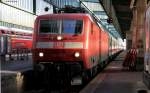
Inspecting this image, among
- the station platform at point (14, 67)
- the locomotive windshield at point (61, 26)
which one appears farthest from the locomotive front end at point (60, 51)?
the station platform at point (14, 67)

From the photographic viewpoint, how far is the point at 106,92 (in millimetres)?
15945

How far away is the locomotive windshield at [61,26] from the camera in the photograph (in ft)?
62.6

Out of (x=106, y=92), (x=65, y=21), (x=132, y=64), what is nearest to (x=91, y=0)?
(x=132, y=64)

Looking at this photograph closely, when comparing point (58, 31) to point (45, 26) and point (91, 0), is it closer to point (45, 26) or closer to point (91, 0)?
point (45, 26)

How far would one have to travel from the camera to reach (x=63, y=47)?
1875 cm

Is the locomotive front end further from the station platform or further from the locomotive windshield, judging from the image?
the station platform

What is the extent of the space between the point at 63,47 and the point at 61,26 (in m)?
→ 0.95

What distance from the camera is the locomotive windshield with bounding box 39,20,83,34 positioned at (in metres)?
19.1

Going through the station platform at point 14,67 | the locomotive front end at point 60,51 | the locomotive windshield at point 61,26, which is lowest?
the station platform at point 14,67

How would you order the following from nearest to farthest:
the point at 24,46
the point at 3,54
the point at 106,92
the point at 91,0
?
the point at 106,92, the point at 3,54, the point at 24,46, the point at 91,0

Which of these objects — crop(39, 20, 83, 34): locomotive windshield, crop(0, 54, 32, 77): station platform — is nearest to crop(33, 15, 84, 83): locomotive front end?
crop(39, 20, 83, 34): locomotive windshield

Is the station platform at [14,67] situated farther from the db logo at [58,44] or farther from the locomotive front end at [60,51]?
the db logo at [58,44]

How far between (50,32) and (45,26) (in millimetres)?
360

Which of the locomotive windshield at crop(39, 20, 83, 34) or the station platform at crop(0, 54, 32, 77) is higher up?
the locomotive windshield at crop(39, 20, 83, 34)
